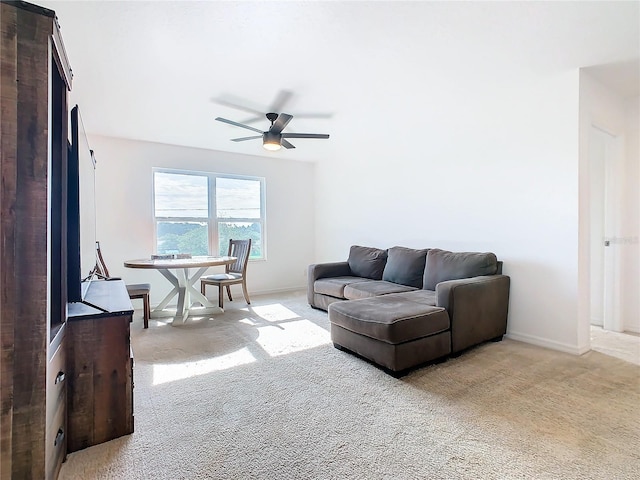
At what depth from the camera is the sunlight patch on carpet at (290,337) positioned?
2932mm

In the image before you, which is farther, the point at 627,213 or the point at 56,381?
the point at 627,213

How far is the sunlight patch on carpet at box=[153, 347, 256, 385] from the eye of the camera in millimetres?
2384

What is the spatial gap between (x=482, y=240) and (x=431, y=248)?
0.64 m

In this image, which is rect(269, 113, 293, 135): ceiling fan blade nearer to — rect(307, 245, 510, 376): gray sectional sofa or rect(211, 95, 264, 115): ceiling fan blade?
rect(211, 95, 264, 115): ceiling fan blade

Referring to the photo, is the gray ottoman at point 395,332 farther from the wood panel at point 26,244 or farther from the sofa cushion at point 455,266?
the wood panel at point 26,244

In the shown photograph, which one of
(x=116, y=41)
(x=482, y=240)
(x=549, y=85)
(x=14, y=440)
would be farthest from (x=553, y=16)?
(x=14, y=440)

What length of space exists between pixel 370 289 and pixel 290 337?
1.02 meters

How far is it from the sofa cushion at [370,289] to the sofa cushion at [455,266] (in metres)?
0.30

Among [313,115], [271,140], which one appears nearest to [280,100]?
[271,140]

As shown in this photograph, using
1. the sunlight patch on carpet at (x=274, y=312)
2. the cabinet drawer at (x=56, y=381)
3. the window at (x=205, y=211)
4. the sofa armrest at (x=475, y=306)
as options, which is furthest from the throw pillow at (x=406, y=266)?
the cabinet drawer at (x=56, y=381)

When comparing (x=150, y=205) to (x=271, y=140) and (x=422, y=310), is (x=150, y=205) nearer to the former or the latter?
(x=271, y=140)

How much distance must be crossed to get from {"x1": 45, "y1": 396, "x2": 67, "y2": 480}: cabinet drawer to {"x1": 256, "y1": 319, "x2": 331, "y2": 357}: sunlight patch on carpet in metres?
1.48

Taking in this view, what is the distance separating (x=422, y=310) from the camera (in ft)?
8.29

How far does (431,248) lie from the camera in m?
4.00
